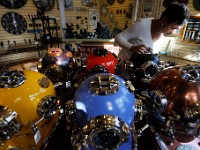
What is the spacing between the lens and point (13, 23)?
392 cm

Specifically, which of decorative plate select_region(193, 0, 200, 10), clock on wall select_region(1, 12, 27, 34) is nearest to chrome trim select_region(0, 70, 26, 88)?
decorative plate select_region(193, 0, 200, 10)

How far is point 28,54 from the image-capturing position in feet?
14.3

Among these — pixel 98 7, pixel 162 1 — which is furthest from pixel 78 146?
pixel 98 7

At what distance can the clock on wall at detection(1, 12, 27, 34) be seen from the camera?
12.4 feet

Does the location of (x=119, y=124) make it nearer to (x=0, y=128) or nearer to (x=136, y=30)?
(x=0, y=128)

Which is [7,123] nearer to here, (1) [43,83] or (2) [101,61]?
(1) [43,83]

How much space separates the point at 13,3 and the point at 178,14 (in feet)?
13.9

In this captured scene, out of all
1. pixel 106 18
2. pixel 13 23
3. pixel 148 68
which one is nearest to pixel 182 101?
pixel 148 68

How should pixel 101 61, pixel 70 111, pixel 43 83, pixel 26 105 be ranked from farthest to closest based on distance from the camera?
pixel 101 61
pixel 43 83
pixel 26 105
pixel 70 111

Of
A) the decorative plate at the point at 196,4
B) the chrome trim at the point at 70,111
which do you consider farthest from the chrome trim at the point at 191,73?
the decorative plate at the point at 196,4

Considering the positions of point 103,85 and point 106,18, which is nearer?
point 103,85

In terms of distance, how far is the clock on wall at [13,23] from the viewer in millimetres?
3770

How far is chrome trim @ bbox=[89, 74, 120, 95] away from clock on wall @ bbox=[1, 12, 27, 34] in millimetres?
4258

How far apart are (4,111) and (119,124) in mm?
468
